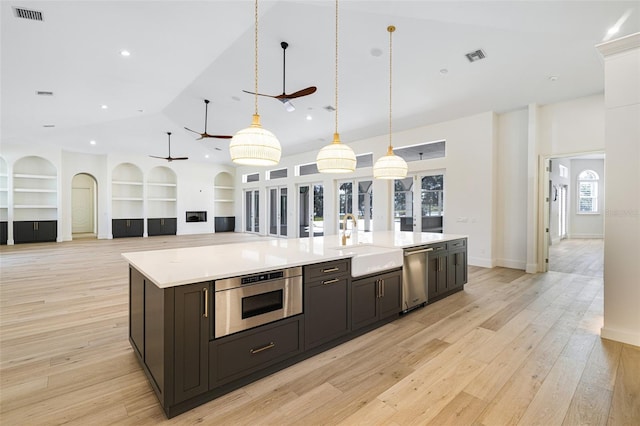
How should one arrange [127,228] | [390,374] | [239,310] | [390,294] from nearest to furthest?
[239,310]
[390,374]
[390,294]
[127,228]

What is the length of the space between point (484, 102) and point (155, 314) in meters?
6.29

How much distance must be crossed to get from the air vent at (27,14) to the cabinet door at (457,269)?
6229 mm

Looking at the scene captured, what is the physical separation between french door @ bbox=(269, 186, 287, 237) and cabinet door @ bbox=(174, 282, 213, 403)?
30.8ft

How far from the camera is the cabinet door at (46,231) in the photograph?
9969mm

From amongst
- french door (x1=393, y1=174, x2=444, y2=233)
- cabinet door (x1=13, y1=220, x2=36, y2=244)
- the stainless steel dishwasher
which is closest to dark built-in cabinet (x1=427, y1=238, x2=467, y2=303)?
the stainless steel dishwasher

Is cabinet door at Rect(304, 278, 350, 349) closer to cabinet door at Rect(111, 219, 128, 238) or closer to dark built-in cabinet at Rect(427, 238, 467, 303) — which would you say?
dark built-in cabinet at Rect(427, 238, 467, 303)

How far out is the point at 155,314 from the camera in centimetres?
189

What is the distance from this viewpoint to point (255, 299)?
82.6 inches

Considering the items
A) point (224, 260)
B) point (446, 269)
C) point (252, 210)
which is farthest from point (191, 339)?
point (252, 210)

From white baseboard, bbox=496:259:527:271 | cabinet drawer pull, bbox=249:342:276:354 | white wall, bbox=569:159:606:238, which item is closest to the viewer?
cabinet drawer pull, bbox=249:342:276:354

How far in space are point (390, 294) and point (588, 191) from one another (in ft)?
39.4

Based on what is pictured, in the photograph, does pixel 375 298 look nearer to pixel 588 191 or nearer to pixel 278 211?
pixel 278 211

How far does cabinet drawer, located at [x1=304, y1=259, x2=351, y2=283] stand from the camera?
2.40 meters

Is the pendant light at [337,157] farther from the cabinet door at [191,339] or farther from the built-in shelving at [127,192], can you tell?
the built-in shelving at [127,192]
